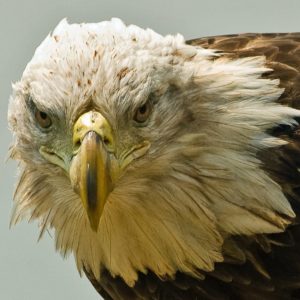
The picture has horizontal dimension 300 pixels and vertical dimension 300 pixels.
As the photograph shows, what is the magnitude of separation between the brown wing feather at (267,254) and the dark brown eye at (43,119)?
1.17 metres

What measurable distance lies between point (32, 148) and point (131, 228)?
2.29ft

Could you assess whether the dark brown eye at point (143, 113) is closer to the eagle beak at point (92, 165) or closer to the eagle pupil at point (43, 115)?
the eagle beak at point (92, 165)

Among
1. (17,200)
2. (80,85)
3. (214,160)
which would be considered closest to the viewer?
(80,85)

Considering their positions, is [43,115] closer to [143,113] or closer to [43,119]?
[43,119]

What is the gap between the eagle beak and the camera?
19.6 feet

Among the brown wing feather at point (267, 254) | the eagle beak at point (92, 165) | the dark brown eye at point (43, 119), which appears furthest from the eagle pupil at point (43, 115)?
the brown wing feather at point (267, 254)

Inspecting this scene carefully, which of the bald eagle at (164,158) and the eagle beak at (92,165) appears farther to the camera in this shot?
the bald eagle at (164,158)

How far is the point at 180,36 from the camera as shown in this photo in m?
6.80

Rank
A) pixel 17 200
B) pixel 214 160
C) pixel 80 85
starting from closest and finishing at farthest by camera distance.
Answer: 1. pixel 80 85
2. pixel 214 160
3. pixel 17 200

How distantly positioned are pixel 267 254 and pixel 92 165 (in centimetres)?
Result: 146

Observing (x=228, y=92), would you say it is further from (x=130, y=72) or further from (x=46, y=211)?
(x=46, y=211)

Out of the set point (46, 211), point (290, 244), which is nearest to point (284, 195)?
point (290, 244)

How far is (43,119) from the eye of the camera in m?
6.35

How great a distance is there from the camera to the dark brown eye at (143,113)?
20.6ft
